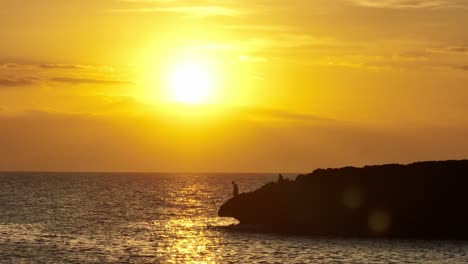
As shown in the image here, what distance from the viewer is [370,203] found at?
3681 inches

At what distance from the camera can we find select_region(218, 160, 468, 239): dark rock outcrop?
91625 mm

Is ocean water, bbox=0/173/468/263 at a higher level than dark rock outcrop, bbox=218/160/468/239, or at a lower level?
lower

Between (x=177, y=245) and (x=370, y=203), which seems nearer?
(x=177, y=245)

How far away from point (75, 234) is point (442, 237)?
38752mm

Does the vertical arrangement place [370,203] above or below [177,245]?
above

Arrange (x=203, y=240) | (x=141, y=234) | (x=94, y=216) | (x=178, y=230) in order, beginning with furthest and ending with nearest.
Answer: (x=94, y=216) → (x=178, y=230) → (x=141, y=234) → (x=203, y=240)

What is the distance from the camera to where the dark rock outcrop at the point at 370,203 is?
91625mm

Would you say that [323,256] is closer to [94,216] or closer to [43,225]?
[43,225]

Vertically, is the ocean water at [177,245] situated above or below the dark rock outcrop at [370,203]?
below

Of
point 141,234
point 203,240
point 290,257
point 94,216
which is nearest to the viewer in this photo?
point 290,257

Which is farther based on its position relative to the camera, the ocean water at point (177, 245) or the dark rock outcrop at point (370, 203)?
the dark rock outcrop at point (370, 203)

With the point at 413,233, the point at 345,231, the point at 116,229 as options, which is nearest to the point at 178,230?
the point at 116,229

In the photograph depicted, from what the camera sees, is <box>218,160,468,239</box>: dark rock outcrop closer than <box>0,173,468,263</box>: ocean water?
No

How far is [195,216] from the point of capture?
127312 mm
